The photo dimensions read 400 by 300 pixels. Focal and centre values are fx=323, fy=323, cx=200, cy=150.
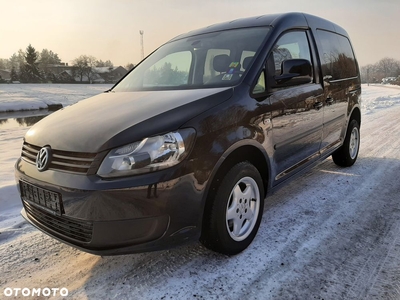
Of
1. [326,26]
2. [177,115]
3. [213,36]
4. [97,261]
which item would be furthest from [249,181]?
[326,26]

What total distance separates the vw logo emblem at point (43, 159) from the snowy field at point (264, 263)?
0.82 meters

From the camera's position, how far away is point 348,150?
4.71m

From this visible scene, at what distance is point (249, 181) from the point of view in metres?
2.60

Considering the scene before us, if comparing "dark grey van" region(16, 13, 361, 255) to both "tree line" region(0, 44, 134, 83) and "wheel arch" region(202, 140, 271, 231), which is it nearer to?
"wheel arch" region(202, 140, 271, 231)

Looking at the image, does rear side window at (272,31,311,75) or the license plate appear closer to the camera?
the license plate

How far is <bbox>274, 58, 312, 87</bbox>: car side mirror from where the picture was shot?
2.86m

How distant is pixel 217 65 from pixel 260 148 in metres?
0.93

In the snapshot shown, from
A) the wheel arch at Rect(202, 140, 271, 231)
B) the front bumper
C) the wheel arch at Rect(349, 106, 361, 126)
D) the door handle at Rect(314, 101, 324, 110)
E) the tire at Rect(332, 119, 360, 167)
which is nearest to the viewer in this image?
the front bumper

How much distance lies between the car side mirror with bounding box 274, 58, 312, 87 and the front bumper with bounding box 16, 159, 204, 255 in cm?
135

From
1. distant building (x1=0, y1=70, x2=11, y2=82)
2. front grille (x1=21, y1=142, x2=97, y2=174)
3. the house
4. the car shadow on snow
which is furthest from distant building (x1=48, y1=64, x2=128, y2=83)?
front grille (x1=21, y1=142, x2=97, y2=174)

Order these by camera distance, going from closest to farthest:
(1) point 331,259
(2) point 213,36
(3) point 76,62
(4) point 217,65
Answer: (1) point 331,259
(4) point 217,65
(2) point 213,36
(3) point 76,62

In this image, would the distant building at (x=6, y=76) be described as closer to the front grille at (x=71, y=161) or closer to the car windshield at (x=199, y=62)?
the car windshield at (x=199, y=62)

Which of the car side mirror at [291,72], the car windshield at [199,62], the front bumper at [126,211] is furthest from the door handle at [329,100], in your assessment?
the front bumper at [126,211]

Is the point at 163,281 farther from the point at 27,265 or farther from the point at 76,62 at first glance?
the point at 76,62
